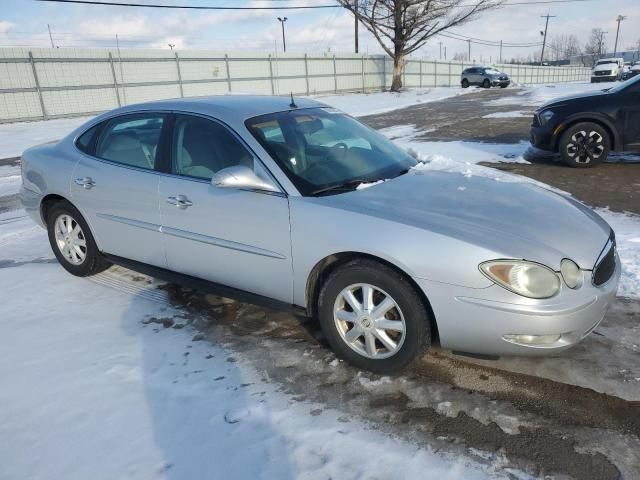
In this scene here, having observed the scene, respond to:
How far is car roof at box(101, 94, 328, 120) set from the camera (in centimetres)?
348

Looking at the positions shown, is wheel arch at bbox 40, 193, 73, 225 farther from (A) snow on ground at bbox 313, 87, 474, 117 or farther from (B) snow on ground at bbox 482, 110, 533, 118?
(B) snow on ground at bbox 482, 110, 533, 118

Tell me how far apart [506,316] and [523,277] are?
8.3 inches

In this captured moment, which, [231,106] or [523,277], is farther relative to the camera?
[231,106]

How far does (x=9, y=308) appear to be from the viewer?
12.7 feet

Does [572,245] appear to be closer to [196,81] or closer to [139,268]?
[139,268]

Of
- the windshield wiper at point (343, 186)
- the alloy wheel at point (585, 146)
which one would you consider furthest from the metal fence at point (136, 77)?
the windshield wiper at point (343, 186)

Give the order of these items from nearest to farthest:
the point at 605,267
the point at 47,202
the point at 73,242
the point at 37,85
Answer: the point at 605,267
the point at 73,242
the point at 47,202
the point at 37,85

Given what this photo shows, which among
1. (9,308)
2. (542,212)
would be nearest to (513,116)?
(542,212)

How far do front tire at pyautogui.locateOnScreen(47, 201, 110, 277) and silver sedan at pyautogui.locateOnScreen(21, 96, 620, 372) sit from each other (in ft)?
0.09

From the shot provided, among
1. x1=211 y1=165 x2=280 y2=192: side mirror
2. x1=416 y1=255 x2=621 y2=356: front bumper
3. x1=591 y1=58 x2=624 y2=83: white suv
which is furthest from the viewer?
x1=591 y1=58 x2=624 y2=83: white suv

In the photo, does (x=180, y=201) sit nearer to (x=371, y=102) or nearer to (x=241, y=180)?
(x=241, y=180)

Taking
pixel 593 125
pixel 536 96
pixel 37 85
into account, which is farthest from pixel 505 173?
pixel 536 96

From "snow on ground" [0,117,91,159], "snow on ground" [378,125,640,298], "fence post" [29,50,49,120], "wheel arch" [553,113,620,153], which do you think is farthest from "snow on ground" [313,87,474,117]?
"fence post" [29,50,49,120]

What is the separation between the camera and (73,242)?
4.36m
